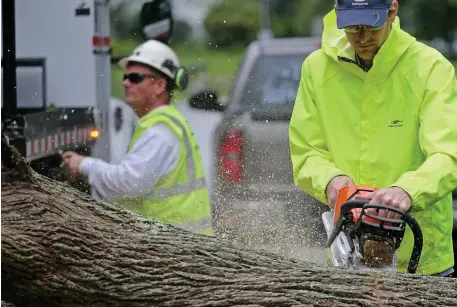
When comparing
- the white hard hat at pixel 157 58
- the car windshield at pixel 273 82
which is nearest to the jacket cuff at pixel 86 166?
the white hard hat at pixel 157 58

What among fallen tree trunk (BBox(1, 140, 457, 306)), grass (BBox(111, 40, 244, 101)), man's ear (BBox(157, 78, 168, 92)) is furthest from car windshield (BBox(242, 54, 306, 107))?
fallen tree trunk (BBox(1, 140, 457, 306))

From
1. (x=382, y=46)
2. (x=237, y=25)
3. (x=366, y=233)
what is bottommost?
(x=237, y=25)

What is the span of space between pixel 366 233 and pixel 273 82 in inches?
195

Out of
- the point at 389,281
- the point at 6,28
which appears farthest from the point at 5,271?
the point at 6,28

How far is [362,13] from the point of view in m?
4.31

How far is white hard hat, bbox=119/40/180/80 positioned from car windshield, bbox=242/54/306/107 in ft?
6.67

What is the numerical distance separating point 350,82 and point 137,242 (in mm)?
1243

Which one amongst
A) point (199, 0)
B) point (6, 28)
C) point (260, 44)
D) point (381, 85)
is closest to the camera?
point (381, 85)

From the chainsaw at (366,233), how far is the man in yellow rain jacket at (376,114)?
0.15 metres

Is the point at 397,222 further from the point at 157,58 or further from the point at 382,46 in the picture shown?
the point at 157,58

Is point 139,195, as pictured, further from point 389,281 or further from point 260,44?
point 260,44

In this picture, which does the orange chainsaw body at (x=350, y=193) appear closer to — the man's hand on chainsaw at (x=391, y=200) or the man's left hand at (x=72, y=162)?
the man's hand on chainsaw at (x=391, y=200)

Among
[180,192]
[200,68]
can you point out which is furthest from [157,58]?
[200,68]

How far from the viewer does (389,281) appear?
389 cm
